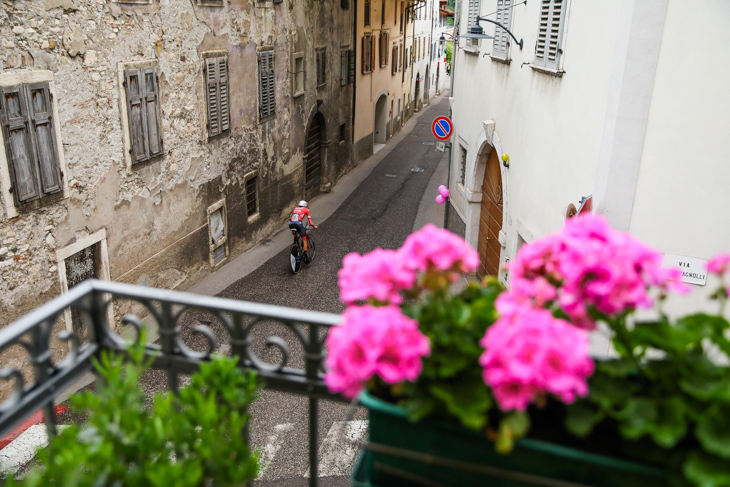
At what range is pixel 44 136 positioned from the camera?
26.8ft

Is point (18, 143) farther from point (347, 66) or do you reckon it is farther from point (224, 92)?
point (347, 66)

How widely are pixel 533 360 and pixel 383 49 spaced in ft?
87.9

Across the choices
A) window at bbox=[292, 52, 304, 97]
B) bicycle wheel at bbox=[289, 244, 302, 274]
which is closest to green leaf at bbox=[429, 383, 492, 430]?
bicycle wheel at bbox=[289, 244, 302, 274]

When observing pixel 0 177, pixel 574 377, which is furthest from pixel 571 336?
pixel 0 177

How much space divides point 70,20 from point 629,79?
273 inches

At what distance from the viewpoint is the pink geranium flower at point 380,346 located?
1569 millimetres

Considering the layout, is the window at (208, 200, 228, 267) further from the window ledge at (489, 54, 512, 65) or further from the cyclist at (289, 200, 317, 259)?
the window ledge at (489, 54, 512, 65)

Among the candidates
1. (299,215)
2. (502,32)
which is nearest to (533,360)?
(502,32)

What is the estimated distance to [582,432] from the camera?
1.52 meters

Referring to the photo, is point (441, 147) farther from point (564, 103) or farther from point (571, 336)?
point (571, 336)

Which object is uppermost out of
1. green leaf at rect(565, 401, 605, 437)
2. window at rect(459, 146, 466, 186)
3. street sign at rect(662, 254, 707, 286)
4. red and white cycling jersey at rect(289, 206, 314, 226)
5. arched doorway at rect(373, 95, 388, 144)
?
green leaf at rect(565, 401, 605, 437)

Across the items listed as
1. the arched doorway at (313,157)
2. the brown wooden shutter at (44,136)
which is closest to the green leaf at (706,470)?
the brown wooden shutter at (44,136)

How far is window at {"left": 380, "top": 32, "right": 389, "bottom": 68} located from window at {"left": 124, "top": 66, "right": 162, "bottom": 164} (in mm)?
17465

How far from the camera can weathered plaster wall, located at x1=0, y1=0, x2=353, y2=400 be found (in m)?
8.06
